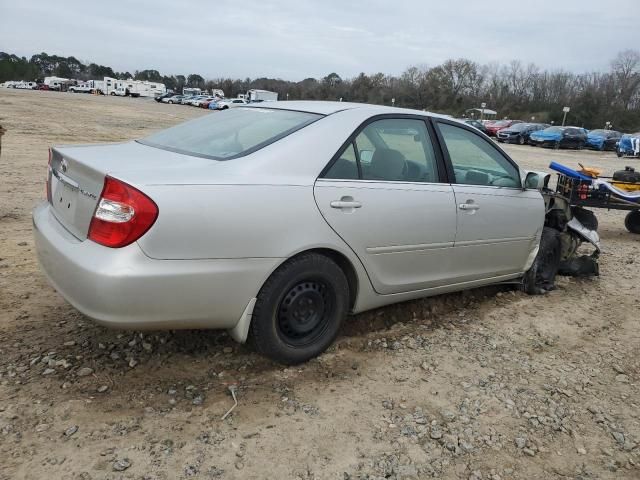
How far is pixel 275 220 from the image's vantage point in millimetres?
2846

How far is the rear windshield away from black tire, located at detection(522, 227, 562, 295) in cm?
279

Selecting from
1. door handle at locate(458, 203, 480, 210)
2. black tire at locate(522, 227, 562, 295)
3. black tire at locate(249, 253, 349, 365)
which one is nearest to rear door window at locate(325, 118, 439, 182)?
door handle at locate(458, 203, 480, 210)

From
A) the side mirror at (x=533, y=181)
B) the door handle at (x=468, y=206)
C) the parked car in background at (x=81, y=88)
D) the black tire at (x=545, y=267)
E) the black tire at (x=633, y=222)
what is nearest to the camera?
the door handle at (x=468, y=206)

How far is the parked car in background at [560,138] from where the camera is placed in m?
33.6

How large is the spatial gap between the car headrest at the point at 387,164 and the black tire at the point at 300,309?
72 centimetres

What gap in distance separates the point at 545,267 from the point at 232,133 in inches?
136

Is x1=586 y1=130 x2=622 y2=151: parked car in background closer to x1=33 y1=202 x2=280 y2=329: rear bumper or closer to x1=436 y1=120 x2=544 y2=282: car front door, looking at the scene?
x1=436 y1=120 x2=544 y2=282: car front door

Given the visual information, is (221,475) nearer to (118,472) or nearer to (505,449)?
(118,472)

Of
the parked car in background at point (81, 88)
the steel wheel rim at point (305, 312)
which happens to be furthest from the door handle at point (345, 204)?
the parked car in background at point (81, 88)

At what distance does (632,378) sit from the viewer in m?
3.58

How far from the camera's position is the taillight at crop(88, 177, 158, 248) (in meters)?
2.50

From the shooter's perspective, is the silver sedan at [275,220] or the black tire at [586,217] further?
the black tire at [586,217]

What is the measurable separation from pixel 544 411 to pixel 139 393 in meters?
2.31

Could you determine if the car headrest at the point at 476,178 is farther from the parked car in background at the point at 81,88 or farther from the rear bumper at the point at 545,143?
the parked car in background at the point at 81,88
